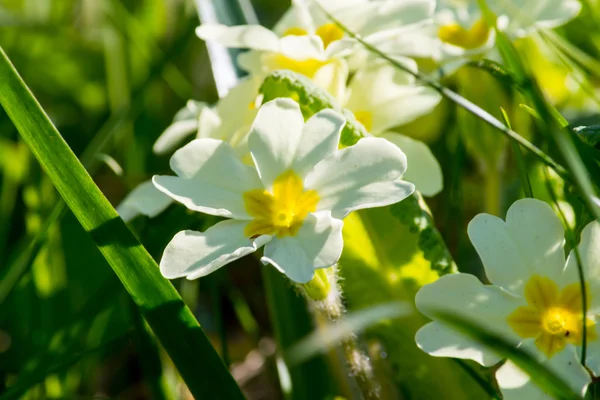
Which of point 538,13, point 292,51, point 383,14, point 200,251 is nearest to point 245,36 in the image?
point 292,51

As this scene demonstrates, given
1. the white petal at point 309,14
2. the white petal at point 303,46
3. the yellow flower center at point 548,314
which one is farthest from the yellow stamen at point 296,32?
the yellow flower center at point 548,314

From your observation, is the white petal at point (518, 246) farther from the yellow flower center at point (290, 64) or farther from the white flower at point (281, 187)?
the yellow flower center at point (290, 64)

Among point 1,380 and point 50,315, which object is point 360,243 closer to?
point 50,315

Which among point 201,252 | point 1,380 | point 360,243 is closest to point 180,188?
point 201,252

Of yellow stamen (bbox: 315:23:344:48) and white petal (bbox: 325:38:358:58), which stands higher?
white petal (bbox: 325:38:358:58)

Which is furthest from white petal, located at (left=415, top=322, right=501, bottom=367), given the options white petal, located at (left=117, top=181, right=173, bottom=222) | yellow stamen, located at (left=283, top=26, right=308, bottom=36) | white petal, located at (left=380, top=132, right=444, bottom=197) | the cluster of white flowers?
yellow stamen, located at (left=283, top=26, right=308, bottom=36)

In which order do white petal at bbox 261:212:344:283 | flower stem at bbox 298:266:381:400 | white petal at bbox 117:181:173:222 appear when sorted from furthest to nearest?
white petal at bbox 117:181:173:222
flower stem at bbox 298:266:381:400
white petal at bbox 261:212:344:283

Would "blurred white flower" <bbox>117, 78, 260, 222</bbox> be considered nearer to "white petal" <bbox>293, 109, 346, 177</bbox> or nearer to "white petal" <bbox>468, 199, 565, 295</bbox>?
"white petal" <bbox>293, 109, 346, 177</bbox>

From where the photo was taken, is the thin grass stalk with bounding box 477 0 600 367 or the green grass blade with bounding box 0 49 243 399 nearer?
the thin grass stalk with bounding box 477 0 600 367
